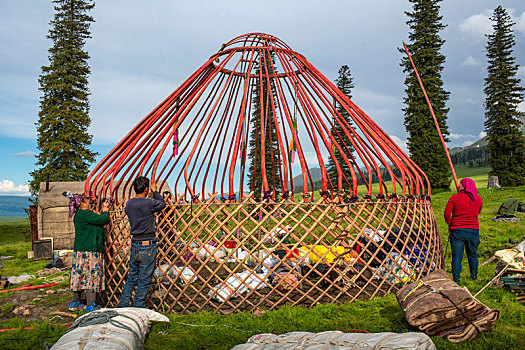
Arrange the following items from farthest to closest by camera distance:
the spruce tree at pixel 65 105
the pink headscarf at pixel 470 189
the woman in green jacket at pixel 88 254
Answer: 1. the spruce tree at pixel 65 105
2. the pink headscarf at pixel 470 189
3. the woman in green jacket at pixel 88 254

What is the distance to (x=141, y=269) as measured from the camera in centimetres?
308

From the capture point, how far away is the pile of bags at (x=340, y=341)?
6.19 ft

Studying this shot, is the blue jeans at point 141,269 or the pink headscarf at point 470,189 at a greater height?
the pink headscarf at point 470,189

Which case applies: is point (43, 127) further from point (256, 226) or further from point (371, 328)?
point (371, 328)

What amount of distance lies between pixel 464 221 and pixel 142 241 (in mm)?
3249

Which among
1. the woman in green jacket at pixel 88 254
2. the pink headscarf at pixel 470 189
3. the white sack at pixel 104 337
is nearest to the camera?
the white sack at pixel 104 337

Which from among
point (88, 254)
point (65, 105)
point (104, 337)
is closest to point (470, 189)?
point (104, 337)

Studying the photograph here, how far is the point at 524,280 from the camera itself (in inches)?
132

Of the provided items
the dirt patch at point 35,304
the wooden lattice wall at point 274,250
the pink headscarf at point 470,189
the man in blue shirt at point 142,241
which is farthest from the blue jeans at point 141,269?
the pink headscarf at point 470,189

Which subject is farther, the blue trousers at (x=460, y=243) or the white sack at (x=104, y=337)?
the blue trousers at (x=460, y=243)

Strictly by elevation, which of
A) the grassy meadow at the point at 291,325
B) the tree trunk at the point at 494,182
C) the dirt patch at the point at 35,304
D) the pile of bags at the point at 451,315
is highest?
the tree trunk at the point at 494,182

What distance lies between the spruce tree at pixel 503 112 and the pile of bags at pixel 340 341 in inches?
793

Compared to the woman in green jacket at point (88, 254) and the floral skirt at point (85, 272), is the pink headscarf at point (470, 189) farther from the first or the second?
the floral skirt at point (85, 272)

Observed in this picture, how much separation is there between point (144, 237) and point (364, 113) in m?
2.88
